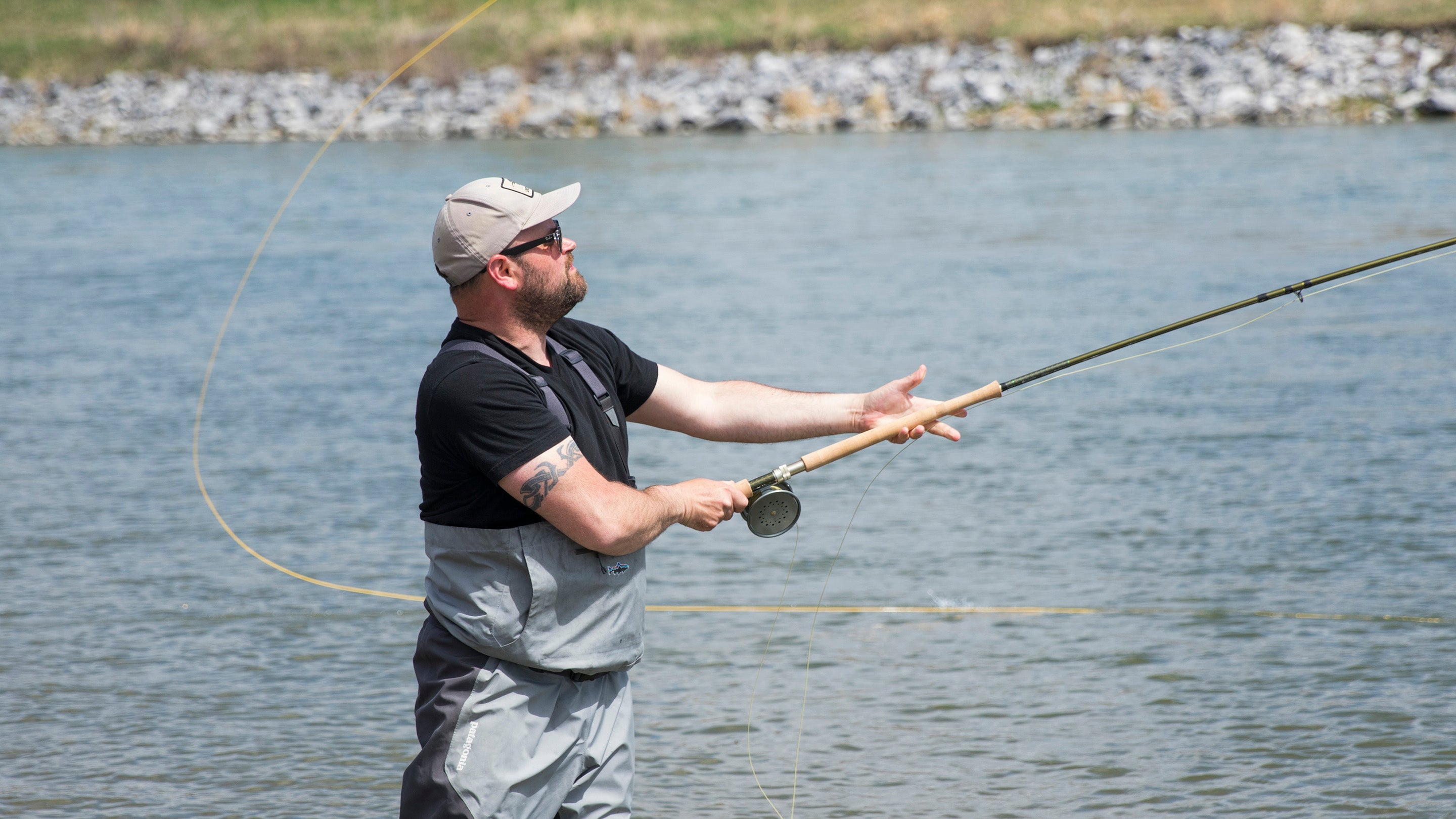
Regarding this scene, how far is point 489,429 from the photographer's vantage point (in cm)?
264

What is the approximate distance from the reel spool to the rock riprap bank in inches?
953

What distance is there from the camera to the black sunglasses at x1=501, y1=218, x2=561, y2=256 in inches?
110

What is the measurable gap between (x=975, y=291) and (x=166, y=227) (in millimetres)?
10156

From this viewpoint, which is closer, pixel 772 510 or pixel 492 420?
pixel 492 420

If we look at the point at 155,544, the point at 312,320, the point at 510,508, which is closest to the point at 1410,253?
the point at 510,508

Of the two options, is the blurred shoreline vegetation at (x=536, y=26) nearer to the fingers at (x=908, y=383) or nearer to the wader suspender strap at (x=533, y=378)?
the fingers at (x=908, y=383)

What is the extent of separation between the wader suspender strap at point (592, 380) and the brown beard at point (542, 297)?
0.08 metres

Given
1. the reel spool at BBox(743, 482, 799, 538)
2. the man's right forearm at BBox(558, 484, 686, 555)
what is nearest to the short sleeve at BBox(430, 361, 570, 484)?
the man's right forearm at BBox(558, 484, 686, 555)

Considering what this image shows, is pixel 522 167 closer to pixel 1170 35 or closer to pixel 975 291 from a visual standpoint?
pixel 975 291

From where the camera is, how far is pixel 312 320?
39.5 feet

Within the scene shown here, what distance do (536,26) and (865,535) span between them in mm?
33241

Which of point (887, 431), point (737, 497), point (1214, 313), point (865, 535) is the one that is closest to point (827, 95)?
point (865, 535)

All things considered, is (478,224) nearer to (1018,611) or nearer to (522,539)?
(522,539)

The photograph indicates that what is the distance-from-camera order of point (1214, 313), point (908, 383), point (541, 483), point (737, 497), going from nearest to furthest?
point (541, 483)
point (737, 497)
point (908, 383)
point (1214, 313)
